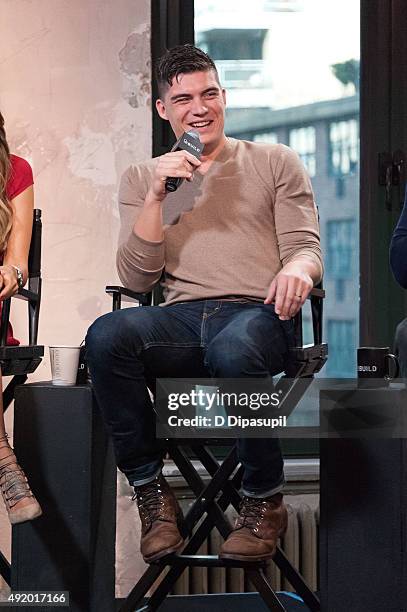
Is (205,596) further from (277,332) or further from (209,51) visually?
(209,51)

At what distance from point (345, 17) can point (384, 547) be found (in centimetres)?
193

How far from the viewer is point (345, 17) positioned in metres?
3.16

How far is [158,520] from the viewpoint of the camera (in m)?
2.01

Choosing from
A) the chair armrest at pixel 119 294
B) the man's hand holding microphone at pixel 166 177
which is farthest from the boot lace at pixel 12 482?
the man's hand holding microphone at pixel 166 177

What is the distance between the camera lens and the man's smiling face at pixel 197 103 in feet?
7.46

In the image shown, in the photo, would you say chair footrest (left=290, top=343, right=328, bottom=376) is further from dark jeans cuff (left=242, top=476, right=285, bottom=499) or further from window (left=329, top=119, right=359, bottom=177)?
window (left=329, top=119, right=359, bottom=177)

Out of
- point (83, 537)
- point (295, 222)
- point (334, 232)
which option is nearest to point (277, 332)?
point (295, 222)

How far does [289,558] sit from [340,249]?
1.05 meters

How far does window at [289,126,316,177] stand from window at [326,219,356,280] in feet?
0.73

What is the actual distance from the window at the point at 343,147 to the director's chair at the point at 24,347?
3.81 ft

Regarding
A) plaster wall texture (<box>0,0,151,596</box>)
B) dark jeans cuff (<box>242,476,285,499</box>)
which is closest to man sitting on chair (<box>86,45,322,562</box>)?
dark jeans cuff (<box>242,476,285,499</box>)

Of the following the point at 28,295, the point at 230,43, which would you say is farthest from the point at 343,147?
the point at 28,295

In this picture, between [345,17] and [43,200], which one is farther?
[345,17]

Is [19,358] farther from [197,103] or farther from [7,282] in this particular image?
[197,103]
